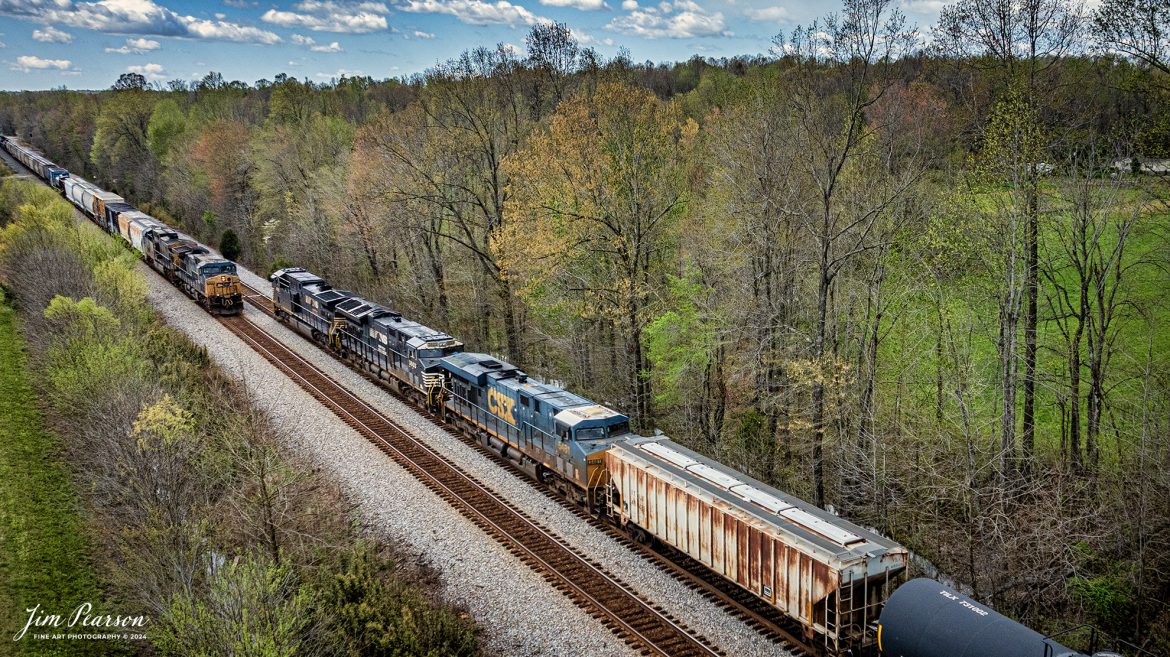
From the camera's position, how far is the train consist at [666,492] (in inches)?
672

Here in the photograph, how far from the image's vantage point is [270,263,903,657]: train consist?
17062 millimetres

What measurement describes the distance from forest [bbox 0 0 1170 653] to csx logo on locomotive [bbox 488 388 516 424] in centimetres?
521

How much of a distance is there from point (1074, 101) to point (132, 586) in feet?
98.2

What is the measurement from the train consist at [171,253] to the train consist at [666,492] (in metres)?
17.9

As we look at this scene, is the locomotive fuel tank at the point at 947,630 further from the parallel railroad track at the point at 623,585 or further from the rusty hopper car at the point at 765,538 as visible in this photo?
the parallel railroad track at the point at 623,585

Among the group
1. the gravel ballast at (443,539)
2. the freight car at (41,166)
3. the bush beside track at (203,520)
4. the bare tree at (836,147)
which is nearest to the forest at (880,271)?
the bare tree at (836,147)

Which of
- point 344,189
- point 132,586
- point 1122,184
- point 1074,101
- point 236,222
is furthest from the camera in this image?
point 236,222

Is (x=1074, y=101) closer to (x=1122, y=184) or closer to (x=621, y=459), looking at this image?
(x=1122, y=184)

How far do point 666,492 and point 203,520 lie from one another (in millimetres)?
11799

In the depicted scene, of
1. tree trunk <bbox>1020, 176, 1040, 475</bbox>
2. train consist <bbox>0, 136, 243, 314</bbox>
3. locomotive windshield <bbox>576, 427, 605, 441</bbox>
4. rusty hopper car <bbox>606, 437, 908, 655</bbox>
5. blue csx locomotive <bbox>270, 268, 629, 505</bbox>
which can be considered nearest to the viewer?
rusty hopper car <bbox>606, 437, 908, 655</bbox>

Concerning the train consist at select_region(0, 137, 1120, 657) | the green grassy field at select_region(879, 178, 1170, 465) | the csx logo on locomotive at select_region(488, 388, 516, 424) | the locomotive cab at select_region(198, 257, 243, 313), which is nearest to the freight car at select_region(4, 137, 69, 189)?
the locomotive cab at select_region(198, 257, 243, 313)

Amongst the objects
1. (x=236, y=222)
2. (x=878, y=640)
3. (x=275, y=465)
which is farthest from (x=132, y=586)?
(x=236, y=222)

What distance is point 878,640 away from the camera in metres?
16.1

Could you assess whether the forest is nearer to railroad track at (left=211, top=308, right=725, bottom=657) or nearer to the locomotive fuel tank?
the locomotive fuel tank
